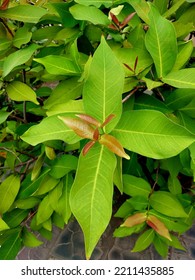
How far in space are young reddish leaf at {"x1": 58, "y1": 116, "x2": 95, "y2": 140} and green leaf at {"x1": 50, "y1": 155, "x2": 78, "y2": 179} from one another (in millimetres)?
304

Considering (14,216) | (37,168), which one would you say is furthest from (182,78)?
(14,216)

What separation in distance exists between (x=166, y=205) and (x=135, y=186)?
10 cm

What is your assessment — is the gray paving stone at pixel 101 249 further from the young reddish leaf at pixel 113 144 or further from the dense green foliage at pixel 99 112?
the young reddish leaf at pixel 113 144

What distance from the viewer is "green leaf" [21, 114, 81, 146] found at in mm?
587

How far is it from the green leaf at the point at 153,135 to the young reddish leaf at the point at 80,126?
0.06 m

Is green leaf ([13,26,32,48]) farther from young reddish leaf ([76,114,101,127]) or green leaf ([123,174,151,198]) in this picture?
green leaf ([123,174,151,198])

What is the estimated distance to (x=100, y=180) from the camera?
1.82ft

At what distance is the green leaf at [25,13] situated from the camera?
744mm

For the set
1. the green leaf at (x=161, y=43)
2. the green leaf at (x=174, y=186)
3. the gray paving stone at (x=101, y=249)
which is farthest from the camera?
the gray paving stone at (x=101, y=249)

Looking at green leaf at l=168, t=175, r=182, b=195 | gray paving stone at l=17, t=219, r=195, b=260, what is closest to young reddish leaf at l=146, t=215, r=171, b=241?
green leaf at l=168, t=175, r=182, b=195

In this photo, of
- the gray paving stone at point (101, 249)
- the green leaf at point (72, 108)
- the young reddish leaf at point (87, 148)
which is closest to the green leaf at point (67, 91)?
the green leaf at point (72, 108)

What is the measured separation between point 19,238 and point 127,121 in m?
0.66

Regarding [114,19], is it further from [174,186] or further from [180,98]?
[174,186]

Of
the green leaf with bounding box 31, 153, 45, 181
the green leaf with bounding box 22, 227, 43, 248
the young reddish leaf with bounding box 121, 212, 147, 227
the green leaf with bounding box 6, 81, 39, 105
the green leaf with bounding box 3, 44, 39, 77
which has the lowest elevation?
the green leaf with bounding box 22, 227, 43, 248
